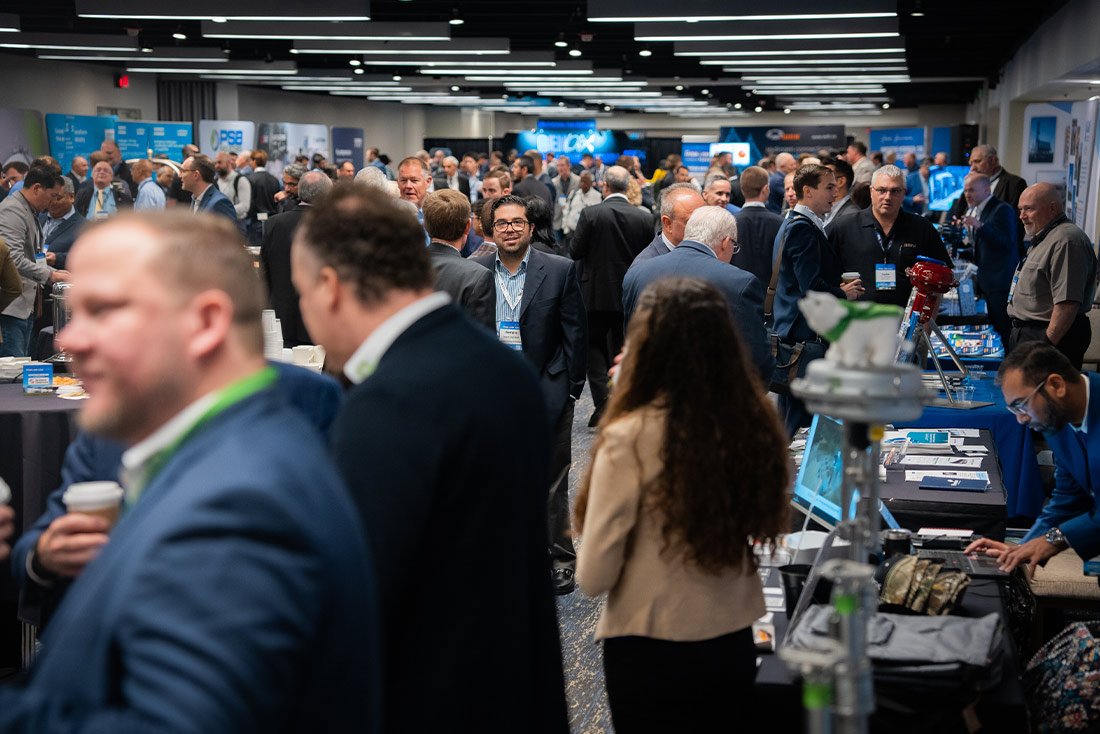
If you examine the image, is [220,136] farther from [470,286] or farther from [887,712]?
[887,712]

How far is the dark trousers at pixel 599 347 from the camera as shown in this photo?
315 inches

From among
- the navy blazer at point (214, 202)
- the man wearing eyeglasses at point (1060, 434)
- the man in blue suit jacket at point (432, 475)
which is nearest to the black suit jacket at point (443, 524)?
the man in blue suit jacket at point (432, 475)

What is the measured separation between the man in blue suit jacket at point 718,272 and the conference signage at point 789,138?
15920mm

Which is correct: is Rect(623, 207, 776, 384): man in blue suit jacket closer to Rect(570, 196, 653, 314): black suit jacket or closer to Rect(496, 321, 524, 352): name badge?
Rect(496, 321, 524, 352): name badge

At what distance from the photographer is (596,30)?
15.7m

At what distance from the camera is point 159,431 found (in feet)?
3.97

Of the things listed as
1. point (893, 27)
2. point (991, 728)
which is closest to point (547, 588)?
point (991, 728)

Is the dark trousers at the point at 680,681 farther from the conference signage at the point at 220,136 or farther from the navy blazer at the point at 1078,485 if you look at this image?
the conference signage at the point at 220,136

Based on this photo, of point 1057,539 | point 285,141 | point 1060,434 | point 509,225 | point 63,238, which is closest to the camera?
point 1057,539

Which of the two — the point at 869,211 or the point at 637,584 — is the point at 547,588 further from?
the point at 869,211

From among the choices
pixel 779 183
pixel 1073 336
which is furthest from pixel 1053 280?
pixel 779 183

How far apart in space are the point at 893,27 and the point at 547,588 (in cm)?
1202

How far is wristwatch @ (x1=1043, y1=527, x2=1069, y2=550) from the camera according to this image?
3549 mm

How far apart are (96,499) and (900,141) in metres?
25.9
